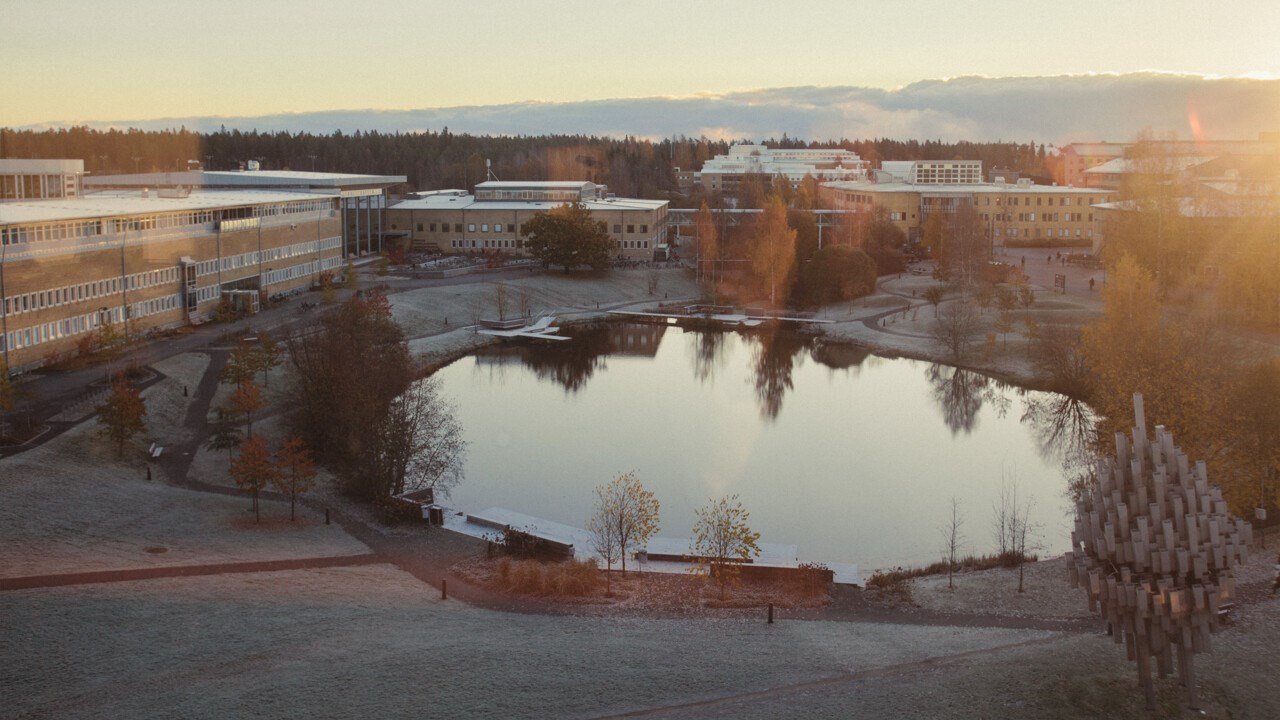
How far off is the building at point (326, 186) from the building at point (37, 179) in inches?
432

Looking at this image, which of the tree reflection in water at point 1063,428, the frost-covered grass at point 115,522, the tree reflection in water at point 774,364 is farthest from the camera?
the tree reflection in water at point 774,364

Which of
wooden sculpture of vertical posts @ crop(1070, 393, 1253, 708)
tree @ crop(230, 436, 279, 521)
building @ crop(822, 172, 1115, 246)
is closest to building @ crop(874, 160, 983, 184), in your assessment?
building @ crop(822, 172, 1115, 246)

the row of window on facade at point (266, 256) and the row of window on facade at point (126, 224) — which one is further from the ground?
the row of window on facade at point (126, 224)

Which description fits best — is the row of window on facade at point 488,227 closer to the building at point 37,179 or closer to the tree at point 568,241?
the tree at point 568,241

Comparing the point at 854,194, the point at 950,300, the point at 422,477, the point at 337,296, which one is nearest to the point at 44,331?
the point at 422,477

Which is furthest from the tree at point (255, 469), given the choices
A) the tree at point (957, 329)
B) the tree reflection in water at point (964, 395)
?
the tree at point (957, 329)

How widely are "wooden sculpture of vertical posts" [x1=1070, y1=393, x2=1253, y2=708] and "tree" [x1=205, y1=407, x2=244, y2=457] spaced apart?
12616 millimetres

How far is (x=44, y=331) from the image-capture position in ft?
72.0

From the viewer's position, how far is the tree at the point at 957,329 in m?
30.4

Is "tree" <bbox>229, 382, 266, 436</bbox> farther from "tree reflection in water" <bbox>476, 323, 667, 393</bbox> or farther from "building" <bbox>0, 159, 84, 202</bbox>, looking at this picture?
"building" <bbox>0, 159, 84, 202</bbox>

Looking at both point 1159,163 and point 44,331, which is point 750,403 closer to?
point 44,331

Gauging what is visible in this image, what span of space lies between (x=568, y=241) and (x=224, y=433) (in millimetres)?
23919

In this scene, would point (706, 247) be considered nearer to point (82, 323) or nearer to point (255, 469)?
point (82, 323)

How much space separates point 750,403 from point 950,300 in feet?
45.4
